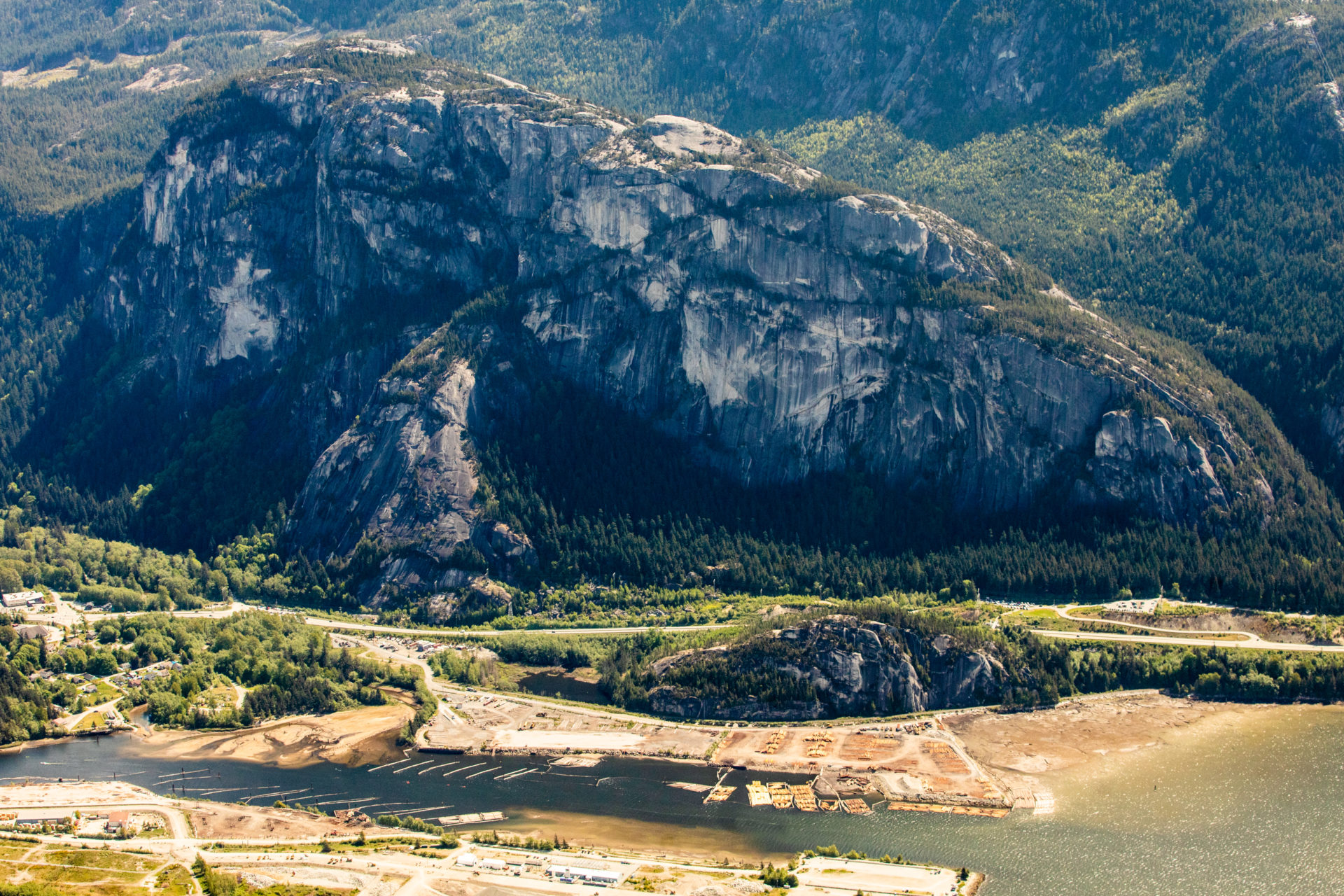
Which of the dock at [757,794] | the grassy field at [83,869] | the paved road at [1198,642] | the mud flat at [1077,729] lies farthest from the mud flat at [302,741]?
the paved road at [1198,642]

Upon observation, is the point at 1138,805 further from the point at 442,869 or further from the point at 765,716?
the point at 442,869

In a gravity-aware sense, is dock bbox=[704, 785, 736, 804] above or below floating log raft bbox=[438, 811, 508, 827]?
above

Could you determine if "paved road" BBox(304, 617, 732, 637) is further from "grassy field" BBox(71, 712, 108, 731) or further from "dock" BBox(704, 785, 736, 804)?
"dock" BBox(704, 785, 736, 804)

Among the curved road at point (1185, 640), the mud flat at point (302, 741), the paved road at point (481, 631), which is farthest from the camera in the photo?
the paved road at point (481, 631)

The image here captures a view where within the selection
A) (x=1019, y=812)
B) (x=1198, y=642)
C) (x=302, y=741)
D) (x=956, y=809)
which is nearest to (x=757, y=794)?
(x=956, y=809)

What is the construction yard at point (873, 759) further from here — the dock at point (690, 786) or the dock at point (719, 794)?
the dock at point (719, 794)

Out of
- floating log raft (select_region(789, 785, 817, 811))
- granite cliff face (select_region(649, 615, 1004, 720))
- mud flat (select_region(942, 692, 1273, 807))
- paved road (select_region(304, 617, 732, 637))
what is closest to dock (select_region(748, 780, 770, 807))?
floating log raft (select_region(789, 785, 817, 811))

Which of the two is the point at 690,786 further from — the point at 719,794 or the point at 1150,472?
the point at 1150,472
